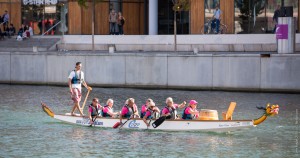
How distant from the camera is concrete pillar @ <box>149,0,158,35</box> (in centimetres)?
6756

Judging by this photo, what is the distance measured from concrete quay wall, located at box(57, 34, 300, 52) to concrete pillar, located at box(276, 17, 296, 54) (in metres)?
3.64

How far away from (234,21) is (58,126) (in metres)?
28.7

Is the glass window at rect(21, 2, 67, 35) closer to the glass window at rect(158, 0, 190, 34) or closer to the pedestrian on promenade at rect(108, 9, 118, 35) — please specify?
the pedestrian on promenade at rect(108, 9, 118, 35)

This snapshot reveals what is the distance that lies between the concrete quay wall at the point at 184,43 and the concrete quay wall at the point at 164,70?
3111mm

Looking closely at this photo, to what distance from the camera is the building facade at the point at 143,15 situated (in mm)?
64625

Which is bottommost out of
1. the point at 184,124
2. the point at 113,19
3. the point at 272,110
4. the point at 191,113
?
the point at 184,124

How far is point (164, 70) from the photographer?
5306 cm

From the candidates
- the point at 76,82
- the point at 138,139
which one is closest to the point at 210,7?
the point at 76,82

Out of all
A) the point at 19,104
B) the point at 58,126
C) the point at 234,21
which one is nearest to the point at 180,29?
the point at 234,21

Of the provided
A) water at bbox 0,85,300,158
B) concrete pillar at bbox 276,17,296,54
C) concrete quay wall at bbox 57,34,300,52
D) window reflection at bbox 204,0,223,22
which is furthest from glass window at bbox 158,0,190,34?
water at bbox 0,85,300,158

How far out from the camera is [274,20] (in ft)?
206

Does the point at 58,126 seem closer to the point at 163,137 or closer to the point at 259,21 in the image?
the point at 163,137

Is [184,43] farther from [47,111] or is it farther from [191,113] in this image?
[191,113]

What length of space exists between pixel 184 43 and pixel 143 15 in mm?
13752
